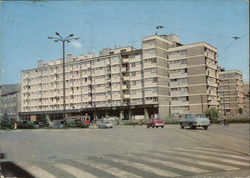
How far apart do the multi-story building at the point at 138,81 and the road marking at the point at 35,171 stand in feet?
200

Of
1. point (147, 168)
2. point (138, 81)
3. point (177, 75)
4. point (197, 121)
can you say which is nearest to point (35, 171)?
point (147, 168)

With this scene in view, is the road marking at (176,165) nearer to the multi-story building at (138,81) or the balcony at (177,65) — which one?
the multi-story building at (138,81)

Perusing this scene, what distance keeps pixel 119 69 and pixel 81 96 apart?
15.3 meters

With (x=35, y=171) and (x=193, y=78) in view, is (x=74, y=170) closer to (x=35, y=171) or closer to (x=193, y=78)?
(x=35, y=171)

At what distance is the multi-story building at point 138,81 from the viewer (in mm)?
69312

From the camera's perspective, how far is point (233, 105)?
109m

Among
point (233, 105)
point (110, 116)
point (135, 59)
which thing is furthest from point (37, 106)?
point (233, 105)

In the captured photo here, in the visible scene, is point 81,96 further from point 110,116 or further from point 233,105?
point 233,105

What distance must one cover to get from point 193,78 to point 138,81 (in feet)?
45.7

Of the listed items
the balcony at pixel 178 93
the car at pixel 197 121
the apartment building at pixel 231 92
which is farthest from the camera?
the apartment building at pixel 231 92

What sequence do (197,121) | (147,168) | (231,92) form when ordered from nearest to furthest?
(147,168) < (197,121) < (231,92)

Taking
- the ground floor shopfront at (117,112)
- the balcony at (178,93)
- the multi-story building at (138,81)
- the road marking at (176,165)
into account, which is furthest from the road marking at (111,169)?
the balcony at (178,93)

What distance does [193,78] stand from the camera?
227ft

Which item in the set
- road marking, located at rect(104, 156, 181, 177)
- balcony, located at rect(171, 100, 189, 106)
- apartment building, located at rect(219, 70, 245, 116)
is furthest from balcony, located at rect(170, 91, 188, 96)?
road marking, located at rect(104, 156, 181, 177)
